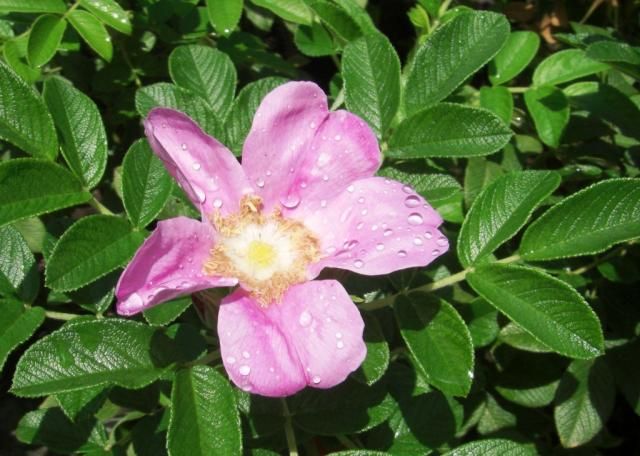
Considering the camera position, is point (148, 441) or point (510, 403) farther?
point (510, 403)

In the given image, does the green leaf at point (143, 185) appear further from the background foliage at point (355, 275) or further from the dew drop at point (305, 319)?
the dew drop at point (305, 319)

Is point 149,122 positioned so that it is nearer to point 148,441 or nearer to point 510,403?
point 148,441

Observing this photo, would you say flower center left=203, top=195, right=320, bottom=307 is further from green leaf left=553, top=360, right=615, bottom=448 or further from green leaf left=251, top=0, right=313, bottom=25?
green leaf left=553, top=360, right=615, bottom=448

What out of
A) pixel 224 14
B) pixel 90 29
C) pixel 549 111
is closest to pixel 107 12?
pixel 90 29

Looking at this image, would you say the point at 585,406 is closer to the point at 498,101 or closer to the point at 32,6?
the point at 498,101

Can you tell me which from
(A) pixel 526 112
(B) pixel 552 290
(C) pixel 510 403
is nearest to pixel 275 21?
(A) pixel 526 112

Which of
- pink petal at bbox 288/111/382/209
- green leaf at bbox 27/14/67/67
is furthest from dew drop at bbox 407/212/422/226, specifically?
green leaf at bbox 27/14/67/67

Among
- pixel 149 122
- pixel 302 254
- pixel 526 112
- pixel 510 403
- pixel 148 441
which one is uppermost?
pixel 149 122
